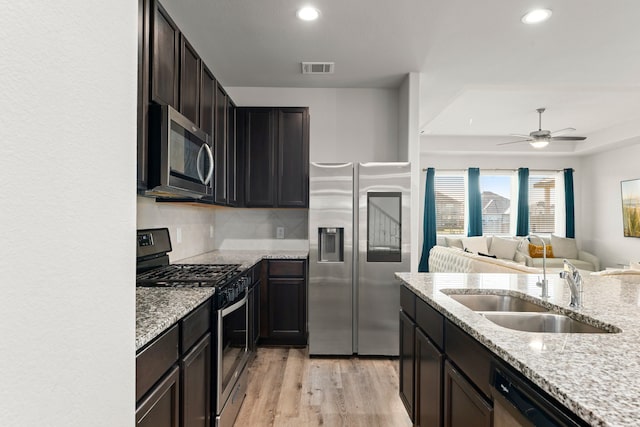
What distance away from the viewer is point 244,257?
11.2 feet

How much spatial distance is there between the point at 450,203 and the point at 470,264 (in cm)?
431

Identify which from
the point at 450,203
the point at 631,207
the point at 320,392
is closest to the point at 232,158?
the point at 320,392

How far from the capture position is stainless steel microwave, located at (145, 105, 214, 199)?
5.83 feet

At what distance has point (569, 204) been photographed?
25.0 feet

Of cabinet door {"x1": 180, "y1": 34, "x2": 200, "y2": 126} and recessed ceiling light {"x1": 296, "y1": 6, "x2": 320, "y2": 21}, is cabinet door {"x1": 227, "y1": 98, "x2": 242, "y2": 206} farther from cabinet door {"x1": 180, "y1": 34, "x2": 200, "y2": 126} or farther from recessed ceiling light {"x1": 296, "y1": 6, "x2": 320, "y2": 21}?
recessed ceiling light {"x1": 296, "y1": 6, "x2": 320, "y2": 21}

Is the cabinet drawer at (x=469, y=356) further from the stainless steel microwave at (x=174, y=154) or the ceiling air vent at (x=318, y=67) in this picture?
the ceiling air vent at (x=318, y=67)

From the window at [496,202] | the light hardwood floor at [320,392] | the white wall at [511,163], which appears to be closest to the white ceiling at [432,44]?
the light hardwood floor at [320,392]

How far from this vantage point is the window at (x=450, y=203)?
7.69 metres

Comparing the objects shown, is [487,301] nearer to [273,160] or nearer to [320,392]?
[320,392]

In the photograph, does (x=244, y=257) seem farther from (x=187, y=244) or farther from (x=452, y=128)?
(x=452, y=128)

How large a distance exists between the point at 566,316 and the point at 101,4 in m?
1.88

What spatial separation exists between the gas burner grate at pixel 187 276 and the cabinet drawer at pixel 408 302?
107cm

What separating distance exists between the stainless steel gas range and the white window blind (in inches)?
280

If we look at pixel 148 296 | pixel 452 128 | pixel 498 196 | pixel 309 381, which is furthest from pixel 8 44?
pixel 498 196
